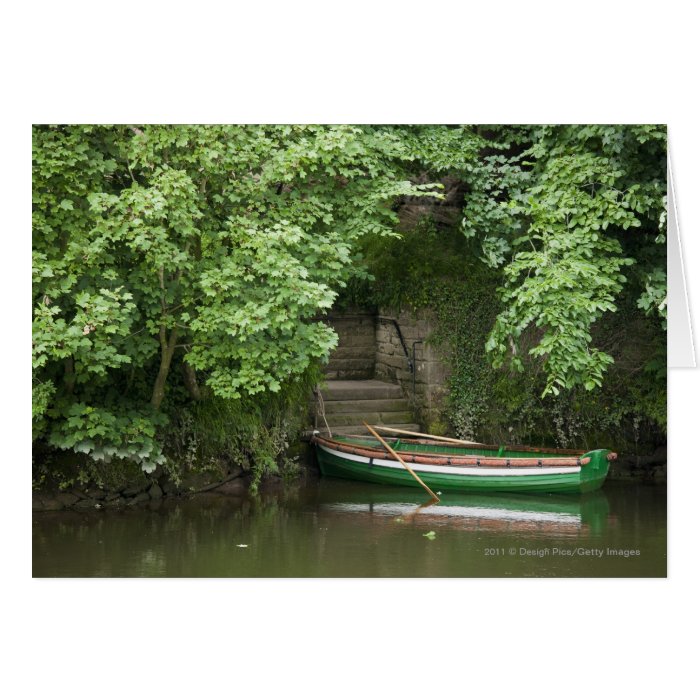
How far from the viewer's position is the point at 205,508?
8.42 metres

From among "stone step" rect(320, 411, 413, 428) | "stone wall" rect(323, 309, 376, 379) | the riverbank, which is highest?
"stone wall" rect(323, 309, 376, 379)

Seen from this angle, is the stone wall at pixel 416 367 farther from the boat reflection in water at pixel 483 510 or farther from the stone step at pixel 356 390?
the boat reflection in water at pixel 483 510

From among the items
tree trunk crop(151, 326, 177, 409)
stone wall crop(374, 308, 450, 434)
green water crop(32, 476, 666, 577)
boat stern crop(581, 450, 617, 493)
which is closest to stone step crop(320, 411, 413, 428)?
stone wall crop(374, 308, 450, 434)

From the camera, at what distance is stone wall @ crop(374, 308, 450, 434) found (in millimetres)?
8914

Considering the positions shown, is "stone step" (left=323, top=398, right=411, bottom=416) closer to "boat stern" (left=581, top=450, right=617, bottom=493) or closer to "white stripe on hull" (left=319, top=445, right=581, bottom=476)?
"white stripe on hull" (left=319, top=445, right=581, bottom=476)

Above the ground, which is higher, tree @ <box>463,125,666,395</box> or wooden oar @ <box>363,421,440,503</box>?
tree @ <box>463,125,666,395</box>

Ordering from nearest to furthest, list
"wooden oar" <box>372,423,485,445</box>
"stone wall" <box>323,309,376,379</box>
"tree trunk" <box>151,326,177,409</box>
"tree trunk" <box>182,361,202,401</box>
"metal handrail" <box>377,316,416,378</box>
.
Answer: "tree trunk" <box>151,326,177,409</box> < "tree trunk" <box>182,361,202,401</box> < "wooden oar" <box>372,423,485,445</box> < "stone wall" <box>323,309,376,379</box> < "metal handrail" <box>377,316,416,378</box>

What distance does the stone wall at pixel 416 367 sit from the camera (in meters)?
8.91

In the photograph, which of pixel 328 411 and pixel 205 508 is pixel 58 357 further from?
pixel 328 411

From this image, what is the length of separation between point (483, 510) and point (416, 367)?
165 cm

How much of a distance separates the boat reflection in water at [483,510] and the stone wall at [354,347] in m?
0.89

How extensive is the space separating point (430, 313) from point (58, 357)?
3419 mm

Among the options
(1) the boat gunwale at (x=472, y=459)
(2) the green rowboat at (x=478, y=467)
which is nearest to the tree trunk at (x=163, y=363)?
(2) the green rowboat at (x=478, y=467)

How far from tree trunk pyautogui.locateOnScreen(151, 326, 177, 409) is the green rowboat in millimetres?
1399
